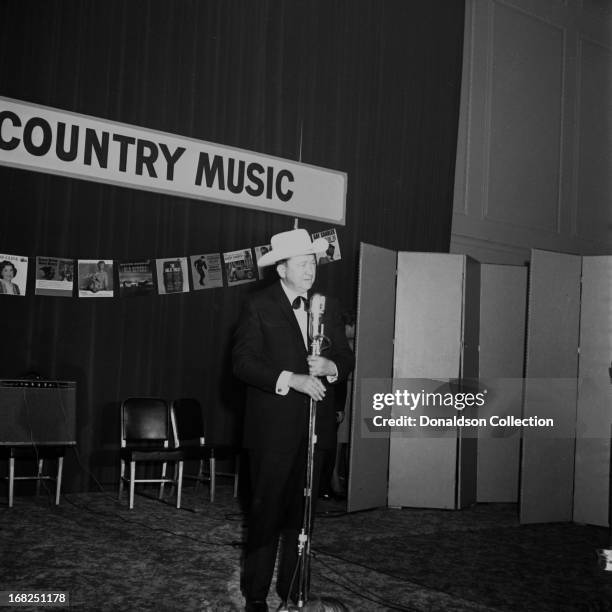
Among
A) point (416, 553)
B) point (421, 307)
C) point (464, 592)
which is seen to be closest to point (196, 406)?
point (421, 307)

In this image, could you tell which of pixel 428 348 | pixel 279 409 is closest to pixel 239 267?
pixel 428 348

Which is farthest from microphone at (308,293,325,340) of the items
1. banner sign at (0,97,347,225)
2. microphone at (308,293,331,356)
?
banner sign at (0,97,347,225)

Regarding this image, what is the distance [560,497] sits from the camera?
5492 mm

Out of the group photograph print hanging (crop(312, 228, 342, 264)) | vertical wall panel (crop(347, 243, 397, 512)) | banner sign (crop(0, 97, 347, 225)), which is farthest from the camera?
photograph print hanging (crop(312, 228, 342, 264))

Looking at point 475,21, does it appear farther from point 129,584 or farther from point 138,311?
point 129,584

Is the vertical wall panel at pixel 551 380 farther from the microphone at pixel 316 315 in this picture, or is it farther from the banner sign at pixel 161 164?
the microphone at pixel 316 315

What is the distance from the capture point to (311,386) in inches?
104

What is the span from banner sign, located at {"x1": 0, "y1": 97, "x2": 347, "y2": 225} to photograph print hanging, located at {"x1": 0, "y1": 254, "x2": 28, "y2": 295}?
700 millimetres

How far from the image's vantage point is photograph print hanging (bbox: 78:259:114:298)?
237 inches

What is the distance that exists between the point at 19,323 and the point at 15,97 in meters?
1.70

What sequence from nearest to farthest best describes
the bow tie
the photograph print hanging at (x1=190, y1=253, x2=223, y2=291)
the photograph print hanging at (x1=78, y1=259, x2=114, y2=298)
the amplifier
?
the bow tie < the amplifier < the photograph print hanging at (x1=78, y1=259, x2=114, y2=298) < the photograph print hanging at (x1=190, y1=253, x2=223, y2=291)

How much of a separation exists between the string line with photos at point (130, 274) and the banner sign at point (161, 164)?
45cm

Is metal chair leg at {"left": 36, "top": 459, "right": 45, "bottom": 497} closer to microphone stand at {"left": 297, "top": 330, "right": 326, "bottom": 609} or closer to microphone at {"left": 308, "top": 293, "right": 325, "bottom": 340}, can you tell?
microphone stand at {"left": 297, "top": 330, "right": 326, "bottom": 609}

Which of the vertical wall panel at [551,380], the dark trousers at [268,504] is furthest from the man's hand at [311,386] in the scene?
the vertical wall panel at [551,380]
